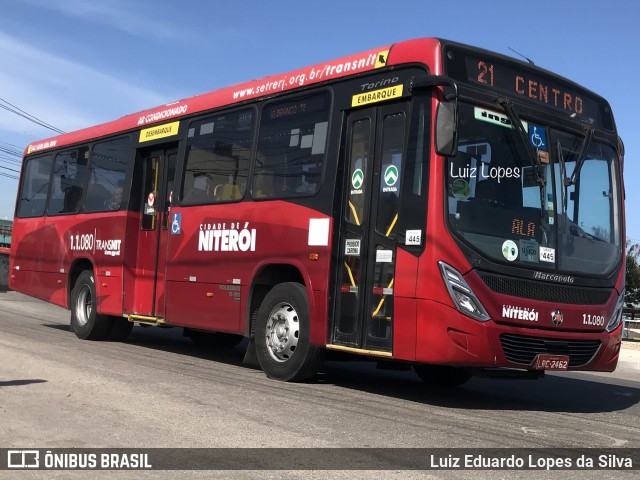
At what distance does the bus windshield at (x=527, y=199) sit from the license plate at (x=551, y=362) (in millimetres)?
844

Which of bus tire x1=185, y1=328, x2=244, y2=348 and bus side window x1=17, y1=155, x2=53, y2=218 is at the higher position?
bus side window x1=17, y1=155, x2=53, y2=218

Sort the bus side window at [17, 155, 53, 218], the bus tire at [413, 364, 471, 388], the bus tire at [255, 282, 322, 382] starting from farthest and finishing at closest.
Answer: the bus side window at [17, 155, 53, 218] → the bus tire at [413, 364, 471, 388] → the bus tire at [255, 282, 322, 382]

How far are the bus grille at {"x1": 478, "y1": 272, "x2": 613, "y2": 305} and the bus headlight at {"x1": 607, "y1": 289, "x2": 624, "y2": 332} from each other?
207 millimetres

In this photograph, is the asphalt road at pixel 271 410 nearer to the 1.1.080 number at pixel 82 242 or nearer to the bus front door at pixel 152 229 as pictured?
the bus front door at pixel 152 229

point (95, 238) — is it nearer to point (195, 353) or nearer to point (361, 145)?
point (195, 353)

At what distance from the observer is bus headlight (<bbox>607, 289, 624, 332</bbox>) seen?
8.23 metres

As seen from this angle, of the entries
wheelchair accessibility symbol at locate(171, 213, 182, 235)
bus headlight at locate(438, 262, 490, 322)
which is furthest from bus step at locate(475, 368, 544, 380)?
wheelchair accessibility symbol at locate(171, 213, 182, 235)

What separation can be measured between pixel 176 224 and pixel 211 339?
3.23 m

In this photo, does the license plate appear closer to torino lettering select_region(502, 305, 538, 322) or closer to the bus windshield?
torino lettering select_region(502, 305, 538, 322)

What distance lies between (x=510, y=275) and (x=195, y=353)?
249 inches

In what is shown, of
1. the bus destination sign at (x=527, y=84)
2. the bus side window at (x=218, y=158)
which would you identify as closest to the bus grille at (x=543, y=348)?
the bus destination sign at (x=527, y=84)

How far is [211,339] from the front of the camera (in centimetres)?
1388

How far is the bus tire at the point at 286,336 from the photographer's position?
8781 mm

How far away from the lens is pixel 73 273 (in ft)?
46.2
